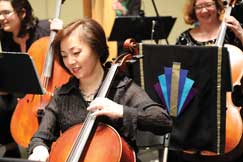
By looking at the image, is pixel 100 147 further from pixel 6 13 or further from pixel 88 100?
pixel 6 13

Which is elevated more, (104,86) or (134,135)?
(104,86)

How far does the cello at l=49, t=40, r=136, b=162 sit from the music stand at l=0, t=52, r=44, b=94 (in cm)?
36

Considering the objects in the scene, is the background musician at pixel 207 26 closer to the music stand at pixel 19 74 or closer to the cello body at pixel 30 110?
the cello body at pixel 30 110

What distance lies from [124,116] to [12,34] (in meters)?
1.41

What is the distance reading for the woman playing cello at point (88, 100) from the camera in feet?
5.12

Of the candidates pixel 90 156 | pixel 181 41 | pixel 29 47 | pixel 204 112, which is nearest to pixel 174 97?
pixel 204 112

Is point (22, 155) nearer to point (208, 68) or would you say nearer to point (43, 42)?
point (43, 42)

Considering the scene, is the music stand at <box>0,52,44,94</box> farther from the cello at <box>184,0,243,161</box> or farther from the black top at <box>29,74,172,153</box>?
the cello at <box>184,0,243,161</box>

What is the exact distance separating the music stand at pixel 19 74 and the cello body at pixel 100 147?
14.7 inches

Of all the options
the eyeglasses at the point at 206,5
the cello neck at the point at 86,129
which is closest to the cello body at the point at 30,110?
the cello neck at the point at 86,129

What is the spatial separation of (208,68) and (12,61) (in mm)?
830

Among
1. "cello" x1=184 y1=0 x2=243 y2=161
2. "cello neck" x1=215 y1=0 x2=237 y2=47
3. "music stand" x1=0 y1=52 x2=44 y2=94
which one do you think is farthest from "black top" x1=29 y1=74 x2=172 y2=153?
"cello neck" x1=215 y1=0 x2=237 y2=47

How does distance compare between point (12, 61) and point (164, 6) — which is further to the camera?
point (164, 6)

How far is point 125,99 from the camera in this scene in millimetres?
1652
